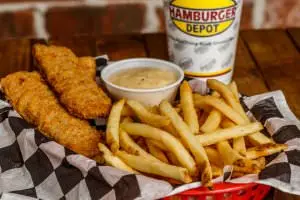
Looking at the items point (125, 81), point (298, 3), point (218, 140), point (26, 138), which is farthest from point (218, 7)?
point (298, 3)

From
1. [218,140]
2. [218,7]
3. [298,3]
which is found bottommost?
[298,3]

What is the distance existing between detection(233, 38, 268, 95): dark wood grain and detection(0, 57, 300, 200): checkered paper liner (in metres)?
0.21

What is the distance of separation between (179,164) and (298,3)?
137 cm

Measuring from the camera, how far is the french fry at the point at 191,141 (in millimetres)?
1097

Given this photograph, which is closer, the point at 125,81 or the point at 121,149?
the point at 121,149

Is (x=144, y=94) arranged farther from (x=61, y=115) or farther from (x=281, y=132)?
(x=281, y=132)

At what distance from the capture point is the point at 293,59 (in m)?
1.86

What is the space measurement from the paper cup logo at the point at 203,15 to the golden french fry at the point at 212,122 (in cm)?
30

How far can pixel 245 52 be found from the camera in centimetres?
191

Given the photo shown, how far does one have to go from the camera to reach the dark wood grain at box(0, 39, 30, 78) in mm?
1779

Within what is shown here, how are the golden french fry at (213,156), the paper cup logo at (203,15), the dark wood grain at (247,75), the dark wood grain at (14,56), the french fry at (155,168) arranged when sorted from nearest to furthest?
the french fry at (155,168) < the golden french fry at (213,156) < the paper cup logo at (203,15) < the dark wood grain at (247,75) < the dark wood grain at (14,56)

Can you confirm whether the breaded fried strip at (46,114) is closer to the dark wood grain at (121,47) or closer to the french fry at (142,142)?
the french fry at (142,142)

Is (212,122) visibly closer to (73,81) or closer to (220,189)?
(220,189)

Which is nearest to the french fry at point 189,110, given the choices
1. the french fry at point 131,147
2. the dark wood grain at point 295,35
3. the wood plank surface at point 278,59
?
the french fry at point 131,147
